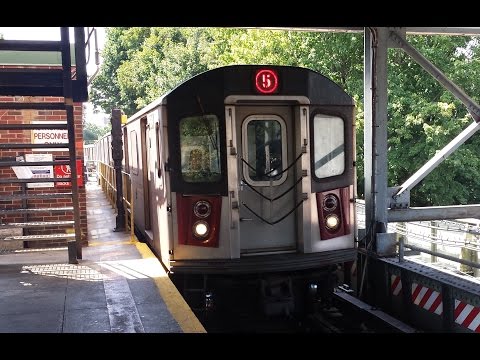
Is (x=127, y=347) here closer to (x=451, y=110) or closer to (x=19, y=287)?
(x=19, y=287)

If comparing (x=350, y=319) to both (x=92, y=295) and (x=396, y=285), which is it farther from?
(x=92, y=295)

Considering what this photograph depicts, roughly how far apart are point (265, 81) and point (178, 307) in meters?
2.60

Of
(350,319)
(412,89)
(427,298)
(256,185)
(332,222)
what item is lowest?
Answer: (350,319)

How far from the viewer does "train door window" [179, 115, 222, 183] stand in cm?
557

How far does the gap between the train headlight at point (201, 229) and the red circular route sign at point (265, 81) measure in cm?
157

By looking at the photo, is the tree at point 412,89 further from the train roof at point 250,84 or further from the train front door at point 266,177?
the train front door at point 266,177

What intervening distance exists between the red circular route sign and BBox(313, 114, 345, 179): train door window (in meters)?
0.62

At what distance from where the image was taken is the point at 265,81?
5617mm

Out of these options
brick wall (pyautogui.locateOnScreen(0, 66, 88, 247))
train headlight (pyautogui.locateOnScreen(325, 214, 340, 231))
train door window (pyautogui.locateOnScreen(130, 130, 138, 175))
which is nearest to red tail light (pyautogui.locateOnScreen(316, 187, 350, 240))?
train headlight (pyautogui.locateOnScreen(325, 214, 340, 231))

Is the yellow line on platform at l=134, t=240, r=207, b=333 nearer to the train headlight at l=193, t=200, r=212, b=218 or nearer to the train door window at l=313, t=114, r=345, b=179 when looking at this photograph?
the train headlight at l=193, t=200, r=212, b=218

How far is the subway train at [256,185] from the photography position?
5.54 m

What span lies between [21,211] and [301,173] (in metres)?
3.32

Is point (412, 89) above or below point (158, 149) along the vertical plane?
above

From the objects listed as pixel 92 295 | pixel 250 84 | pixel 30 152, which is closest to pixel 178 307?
pixel 92 295
